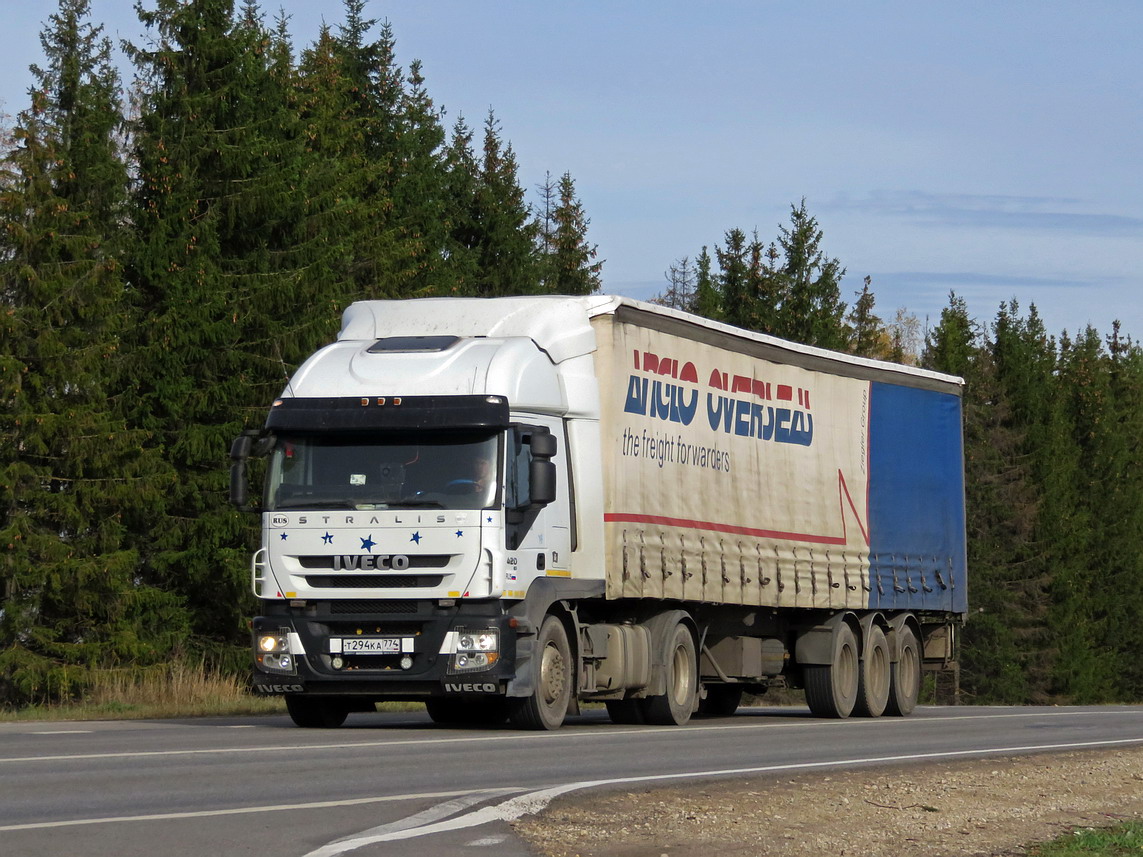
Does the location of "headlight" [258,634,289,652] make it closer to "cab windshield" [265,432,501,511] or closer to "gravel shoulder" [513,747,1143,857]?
"cab windshield" [265,432,501,511]

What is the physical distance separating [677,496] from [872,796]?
331 inches

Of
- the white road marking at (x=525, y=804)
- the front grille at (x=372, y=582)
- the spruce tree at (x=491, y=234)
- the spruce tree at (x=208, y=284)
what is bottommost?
the white road marking at (x=525, y=804)

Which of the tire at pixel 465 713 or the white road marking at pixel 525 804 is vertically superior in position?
the tire at pixel 465 713

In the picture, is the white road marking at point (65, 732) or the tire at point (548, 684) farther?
the tire at point (548, 684)

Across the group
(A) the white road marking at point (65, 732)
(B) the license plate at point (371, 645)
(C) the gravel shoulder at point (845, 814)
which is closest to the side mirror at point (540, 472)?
(B) the license plate at point (371, 645)

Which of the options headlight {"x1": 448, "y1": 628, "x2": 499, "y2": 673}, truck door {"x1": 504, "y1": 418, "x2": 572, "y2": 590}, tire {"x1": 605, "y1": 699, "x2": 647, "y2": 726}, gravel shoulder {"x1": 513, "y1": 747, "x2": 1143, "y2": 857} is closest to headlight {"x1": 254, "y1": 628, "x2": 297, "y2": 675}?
headlight {"x1": 448, "y1": 628, "x2": 499, "y2": 673}

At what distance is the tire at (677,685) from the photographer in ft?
65.4

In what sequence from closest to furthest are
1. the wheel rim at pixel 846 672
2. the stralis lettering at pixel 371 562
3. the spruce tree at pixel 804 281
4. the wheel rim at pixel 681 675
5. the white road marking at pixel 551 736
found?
the white road marking at pixel 551 736
the stralis lettering at pixel 371 562
the wheel rim at pixel 681 675
the wheel rim at pixel 846 672
the spruce tree at pixel 804 281

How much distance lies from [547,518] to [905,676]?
974 centimetres

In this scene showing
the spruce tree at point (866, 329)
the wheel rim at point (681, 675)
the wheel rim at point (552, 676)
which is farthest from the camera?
the spruce tree at point (866, 329)

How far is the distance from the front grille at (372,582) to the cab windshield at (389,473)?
2.13ft

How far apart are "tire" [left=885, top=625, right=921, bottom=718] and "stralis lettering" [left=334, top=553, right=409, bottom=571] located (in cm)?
1035

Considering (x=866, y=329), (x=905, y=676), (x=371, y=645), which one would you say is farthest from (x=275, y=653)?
(x=866, y=329)

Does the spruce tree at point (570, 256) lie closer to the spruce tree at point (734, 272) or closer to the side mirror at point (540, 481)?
the spruce tree at point (734, 272)
